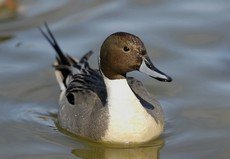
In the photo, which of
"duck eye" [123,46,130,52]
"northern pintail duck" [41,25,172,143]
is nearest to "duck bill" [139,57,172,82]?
"northern pintail duck" [41,25,172,143]

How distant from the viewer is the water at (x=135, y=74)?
643 cm

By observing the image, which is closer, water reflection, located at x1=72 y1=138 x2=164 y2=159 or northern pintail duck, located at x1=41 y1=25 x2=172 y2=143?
northern pintail duck, located at x1=41 y1=25 x2=172 y2=143

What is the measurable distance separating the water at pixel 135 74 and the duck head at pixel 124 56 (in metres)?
0.63

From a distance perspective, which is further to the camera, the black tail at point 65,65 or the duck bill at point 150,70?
the black tail at point 65,65

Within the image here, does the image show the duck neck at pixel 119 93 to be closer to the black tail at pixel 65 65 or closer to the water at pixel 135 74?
the water at pixel 135 74

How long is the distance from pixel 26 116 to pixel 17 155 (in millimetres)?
731

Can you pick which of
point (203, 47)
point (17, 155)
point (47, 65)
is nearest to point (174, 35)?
point (203, 47)

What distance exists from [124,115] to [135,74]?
1.57m

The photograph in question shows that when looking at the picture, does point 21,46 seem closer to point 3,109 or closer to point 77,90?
point 3,109

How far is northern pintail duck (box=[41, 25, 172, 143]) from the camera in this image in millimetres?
6148

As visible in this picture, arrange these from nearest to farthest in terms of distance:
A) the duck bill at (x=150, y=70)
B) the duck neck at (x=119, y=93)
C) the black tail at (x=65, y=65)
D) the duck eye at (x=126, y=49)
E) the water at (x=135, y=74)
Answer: the duck bill at (x=150, y=70) → the duck eye at (x=126, y=49) → the duck neck at (x=119, y=93) → the water at (x=135, y=74) → the black tail at (x=65, y=65)

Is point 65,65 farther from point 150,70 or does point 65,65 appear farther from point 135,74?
point 150,70

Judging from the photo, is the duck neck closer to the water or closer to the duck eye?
the duck eye

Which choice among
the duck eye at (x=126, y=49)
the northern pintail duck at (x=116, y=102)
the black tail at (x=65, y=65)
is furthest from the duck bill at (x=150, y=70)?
the black tail at (x=65, y=65)
